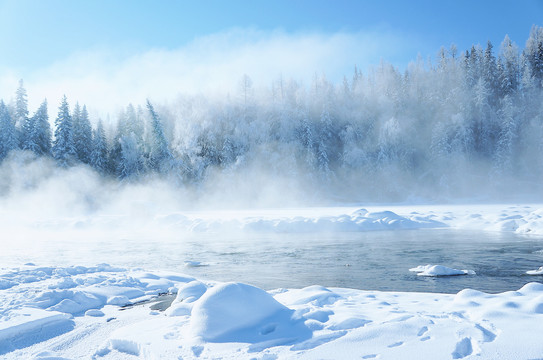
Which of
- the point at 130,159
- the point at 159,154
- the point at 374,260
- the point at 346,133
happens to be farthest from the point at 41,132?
the point at 374,260

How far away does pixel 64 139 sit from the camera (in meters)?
45.5

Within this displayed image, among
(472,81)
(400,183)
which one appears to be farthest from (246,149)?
(472,81)

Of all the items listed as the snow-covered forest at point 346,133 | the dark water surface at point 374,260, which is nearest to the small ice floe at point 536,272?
the dark water surface at point 374,260

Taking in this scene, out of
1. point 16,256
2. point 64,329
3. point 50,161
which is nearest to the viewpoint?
point 64,329

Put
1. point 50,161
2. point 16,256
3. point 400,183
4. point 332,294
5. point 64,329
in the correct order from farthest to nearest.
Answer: point 400,183 < point 50,161 < point 16,256 < point 332,294 < point 64,329

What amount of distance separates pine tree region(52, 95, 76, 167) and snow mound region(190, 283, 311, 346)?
45.6 m

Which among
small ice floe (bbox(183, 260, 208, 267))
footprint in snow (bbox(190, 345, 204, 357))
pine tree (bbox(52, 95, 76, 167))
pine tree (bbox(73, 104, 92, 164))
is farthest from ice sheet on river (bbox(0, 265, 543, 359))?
pine tree (bbox(73, 104, 92, 164))

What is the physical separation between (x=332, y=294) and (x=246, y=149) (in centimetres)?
5022

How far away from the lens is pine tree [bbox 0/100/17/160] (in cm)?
4344

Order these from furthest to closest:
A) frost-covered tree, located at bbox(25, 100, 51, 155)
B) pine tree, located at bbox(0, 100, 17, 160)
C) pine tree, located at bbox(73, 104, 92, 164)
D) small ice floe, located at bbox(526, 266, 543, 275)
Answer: pine tree, located at bbox(73, 104, 92, 164) < frost-covered tree, located at bbox(25, 100, 51, 155) < pine tree, located at bbox(0, 100, 17, 160) < small ice floe, located at bbox(526, 266, 543, 275)

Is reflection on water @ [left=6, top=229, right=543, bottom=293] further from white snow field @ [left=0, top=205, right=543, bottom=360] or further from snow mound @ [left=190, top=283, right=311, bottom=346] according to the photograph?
snow mound @ [left=190, top=283, right=311, bottom=346]

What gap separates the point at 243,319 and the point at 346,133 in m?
55.7

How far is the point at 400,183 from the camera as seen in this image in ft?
174

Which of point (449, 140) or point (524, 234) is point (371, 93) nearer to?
point (449, 140)
